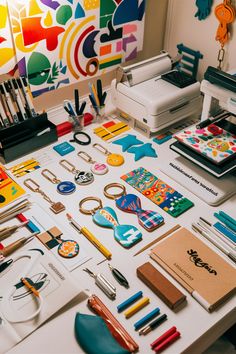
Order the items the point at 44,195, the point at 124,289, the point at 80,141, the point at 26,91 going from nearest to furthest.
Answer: the point at 124,289 → the point at 44,195 → the point at 26,91 → the point at 80,141

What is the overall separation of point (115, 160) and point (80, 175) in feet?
0.48

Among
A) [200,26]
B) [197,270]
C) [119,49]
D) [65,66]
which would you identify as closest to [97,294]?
[197,270]

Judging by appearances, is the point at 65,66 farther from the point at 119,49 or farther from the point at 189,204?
the point at 189,204

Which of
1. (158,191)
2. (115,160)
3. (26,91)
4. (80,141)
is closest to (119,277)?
(158,191)

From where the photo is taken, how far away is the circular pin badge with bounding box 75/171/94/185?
4.43 ft

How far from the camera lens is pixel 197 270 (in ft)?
3.56

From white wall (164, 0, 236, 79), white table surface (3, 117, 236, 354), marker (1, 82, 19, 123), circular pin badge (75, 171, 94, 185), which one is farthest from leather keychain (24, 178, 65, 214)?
white wall (164, 0, 236, 79)

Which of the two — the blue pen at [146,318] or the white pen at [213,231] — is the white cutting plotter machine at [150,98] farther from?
the blue pen at [146,318]

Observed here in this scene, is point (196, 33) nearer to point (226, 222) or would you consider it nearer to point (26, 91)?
point (26, 91)

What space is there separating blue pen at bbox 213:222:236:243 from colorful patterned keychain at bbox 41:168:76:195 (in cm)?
47

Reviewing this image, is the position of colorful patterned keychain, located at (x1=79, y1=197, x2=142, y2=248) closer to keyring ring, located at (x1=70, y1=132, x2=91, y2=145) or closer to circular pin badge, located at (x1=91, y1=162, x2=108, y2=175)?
circular pin badge, located at (x1=91, y1=162, x2=108, y2=175)

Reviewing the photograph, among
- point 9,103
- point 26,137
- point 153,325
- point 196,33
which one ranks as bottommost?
point 153,325

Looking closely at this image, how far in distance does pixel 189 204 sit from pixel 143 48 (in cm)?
90

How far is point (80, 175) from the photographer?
4.50 feet
